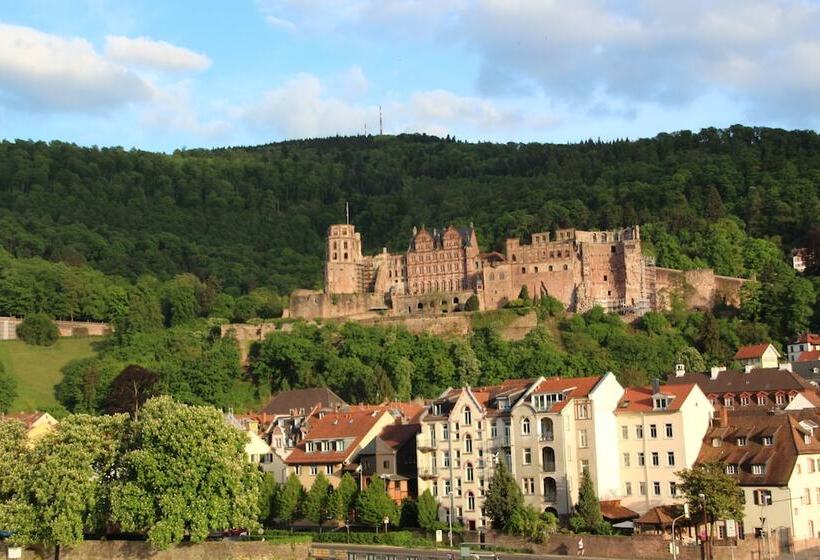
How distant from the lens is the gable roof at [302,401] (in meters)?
117

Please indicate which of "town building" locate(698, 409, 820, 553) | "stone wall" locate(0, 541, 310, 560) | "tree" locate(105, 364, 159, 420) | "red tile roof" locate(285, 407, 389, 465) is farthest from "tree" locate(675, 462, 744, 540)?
"tree" locate(105, 364, 159, 420)

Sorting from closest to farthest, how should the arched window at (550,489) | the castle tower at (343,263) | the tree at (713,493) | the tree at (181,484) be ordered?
1. the tree at (713,493)
2. the tree at (181,484)
3. the arched window at (550,489)
4. the castle tower at (343,263)

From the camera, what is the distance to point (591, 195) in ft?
627

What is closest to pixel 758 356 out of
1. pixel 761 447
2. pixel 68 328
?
pixel 761 447

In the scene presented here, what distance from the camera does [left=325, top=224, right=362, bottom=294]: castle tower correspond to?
158250 mm

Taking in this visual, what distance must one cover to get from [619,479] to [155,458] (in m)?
26.8

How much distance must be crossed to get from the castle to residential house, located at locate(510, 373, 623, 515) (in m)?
64.5

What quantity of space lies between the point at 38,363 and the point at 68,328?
12252 mm

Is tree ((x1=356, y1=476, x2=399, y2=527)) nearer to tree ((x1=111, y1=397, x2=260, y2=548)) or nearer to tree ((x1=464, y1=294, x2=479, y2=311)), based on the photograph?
tree ((x1=111, y1=397, x2=260, y2=548))

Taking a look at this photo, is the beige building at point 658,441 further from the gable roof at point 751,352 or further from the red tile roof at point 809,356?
the gable roof at point 751,352

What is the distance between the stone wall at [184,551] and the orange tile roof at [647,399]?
21.0 metres

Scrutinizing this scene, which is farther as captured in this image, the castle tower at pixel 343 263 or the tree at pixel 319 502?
the castle tower at pixel 343 263

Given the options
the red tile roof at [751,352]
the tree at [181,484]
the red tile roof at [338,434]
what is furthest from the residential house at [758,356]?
the tree at [181,484]

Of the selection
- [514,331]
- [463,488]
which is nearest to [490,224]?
[514,331]
